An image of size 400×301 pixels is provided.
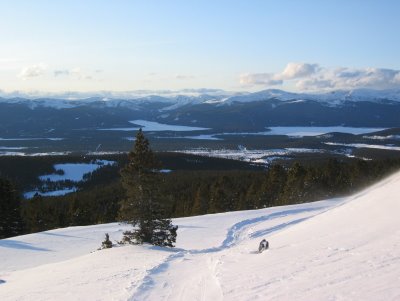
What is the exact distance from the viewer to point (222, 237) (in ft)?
128

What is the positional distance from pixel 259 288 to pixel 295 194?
181ft

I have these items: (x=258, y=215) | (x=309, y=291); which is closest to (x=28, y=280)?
(x=309, y=291)

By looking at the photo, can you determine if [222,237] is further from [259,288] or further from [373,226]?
[259,288]

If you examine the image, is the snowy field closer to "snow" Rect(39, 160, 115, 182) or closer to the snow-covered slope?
"snow" Rect(39, 160, 115, 182)

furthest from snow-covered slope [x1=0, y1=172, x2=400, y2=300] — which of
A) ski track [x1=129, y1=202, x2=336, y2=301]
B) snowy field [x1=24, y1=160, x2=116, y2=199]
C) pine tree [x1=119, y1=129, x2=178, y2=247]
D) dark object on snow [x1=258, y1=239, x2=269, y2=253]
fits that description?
snowy field [x1=24, y1=160, x2=116, y2=199]

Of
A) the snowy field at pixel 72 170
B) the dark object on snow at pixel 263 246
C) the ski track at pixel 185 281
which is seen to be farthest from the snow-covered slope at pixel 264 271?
the snowy field at pixel 72 170

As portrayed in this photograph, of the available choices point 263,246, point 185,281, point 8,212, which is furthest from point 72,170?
point 185,281

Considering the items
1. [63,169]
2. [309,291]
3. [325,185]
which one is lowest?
[63,169]

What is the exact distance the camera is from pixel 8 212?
4903 centimetres

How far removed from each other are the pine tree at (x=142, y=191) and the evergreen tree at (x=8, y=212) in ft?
81.0

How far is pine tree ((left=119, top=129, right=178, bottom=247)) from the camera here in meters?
27.3

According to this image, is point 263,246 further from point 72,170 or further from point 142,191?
point 72,170

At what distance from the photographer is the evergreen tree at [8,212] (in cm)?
4794

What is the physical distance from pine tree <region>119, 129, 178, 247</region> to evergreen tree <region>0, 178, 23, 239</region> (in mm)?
24686
